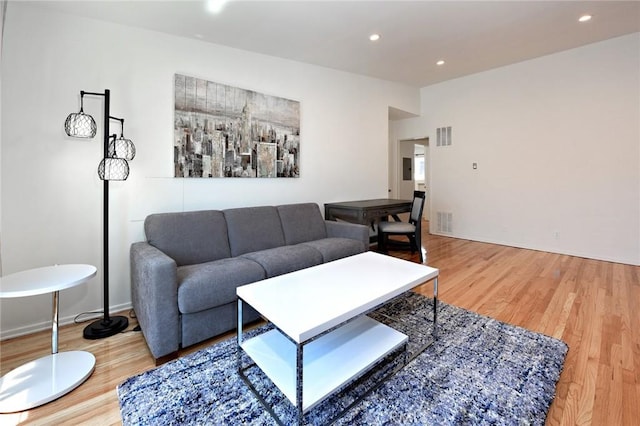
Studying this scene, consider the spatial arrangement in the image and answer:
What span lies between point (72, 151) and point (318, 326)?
2493 millimetres

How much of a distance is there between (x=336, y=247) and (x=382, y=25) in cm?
230

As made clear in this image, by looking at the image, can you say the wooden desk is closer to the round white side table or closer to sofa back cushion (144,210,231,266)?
sofa back cushion (144,210,231,266)

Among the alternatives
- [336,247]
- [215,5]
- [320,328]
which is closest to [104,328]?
[320,328]

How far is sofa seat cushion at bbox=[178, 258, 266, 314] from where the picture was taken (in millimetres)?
1867

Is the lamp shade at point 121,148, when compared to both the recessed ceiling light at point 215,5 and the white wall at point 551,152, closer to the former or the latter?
the recessed ceiling light at point 215,5

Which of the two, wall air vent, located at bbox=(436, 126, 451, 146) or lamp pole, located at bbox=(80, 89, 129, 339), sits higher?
wall air vent, located at bbox=(436, 126, 451, 146)

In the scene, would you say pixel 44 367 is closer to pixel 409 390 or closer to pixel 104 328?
pixel 104 328

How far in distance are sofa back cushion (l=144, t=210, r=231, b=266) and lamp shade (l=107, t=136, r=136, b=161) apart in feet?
1.80

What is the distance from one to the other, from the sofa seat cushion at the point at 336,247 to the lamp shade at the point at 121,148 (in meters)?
1.76

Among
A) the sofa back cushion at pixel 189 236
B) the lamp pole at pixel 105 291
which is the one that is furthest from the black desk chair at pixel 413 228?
the lamp pole at pixel 105 291

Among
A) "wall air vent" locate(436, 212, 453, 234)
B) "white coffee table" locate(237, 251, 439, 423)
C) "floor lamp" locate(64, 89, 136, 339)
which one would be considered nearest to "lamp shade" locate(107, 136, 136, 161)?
"floor lamp" locate(64, 89, 136, 339)

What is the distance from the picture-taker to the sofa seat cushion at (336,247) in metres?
2.82

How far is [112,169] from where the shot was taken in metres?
2.19

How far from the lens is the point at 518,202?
462 cm
